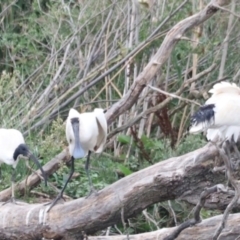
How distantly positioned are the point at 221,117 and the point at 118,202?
831 mm

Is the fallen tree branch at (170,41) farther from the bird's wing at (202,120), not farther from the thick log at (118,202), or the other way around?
the thick log at (118,202)

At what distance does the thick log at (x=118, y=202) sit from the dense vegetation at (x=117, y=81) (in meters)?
1.07

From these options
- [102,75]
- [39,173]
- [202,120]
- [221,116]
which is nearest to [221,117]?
[221,116]

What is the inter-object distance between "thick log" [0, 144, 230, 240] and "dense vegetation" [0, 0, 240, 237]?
1067 mm

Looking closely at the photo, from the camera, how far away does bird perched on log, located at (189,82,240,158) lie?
4.36m

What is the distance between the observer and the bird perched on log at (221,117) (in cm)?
436

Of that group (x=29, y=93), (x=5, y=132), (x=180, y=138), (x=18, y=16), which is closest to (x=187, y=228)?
(x=5, y=132)

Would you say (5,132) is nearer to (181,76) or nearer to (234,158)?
(234,158)

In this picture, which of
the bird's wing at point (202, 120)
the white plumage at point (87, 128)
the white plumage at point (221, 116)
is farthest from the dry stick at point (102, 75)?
the bird's wing at point (202, 120)

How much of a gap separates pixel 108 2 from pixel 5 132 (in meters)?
2.26

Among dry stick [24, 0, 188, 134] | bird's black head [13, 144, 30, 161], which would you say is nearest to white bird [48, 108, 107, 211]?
bird's black head [13, 144, 30, 161]

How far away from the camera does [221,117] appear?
4.40 meters

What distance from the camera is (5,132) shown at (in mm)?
5008

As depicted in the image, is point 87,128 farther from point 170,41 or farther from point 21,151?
point 170,41
